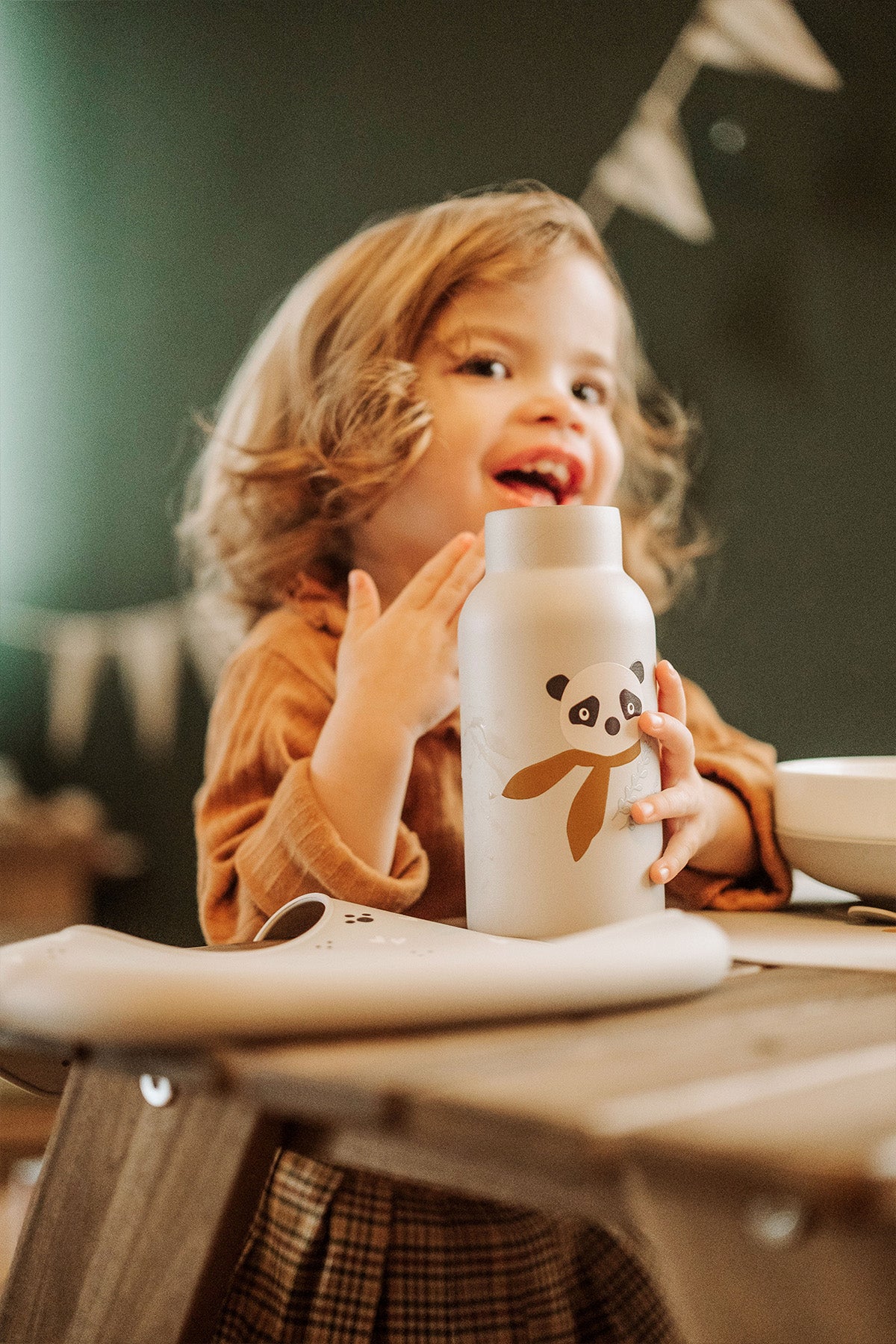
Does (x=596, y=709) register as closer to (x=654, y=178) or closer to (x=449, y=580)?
(x=449, y=580)

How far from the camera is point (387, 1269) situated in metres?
0.66

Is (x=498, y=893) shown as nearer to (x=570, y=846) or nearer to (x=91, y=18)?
(x=570, y=846)

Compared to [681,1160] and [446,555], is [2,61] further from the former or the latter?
[681,1160]

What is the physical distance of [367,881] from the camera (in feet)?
2.28

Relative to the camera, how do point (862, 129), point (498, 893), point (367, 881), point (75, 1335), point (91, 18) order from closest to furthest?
point (75, 1335) → point (498, 893) → point (367, 881) → point (862, 129) → point (91, 18)

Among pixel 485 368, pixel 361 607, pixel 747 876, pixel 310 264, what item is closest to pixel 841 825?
pixel 747 876

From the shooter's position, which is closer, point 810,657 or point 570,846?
point 570,846

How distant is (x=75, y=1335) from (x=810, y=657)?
43.1 inches

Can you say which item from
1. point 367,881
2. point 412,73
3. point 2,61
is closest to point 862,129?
point 412,73

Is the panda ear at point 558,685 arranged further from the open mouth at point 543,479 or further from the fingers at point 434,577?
the open mouth at point 543,479

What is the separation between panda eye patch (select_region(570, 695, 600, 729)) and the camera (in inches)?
22.5

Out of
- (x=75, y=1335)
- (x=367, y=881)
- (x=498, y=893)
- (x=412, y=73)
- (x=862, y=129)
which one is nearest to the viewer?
(x=75, y=1335)

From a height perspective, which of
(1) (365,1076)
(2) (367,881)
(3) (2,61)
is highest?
(3) (2,61)

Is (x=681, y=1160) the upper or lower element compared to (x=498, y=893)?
upper
